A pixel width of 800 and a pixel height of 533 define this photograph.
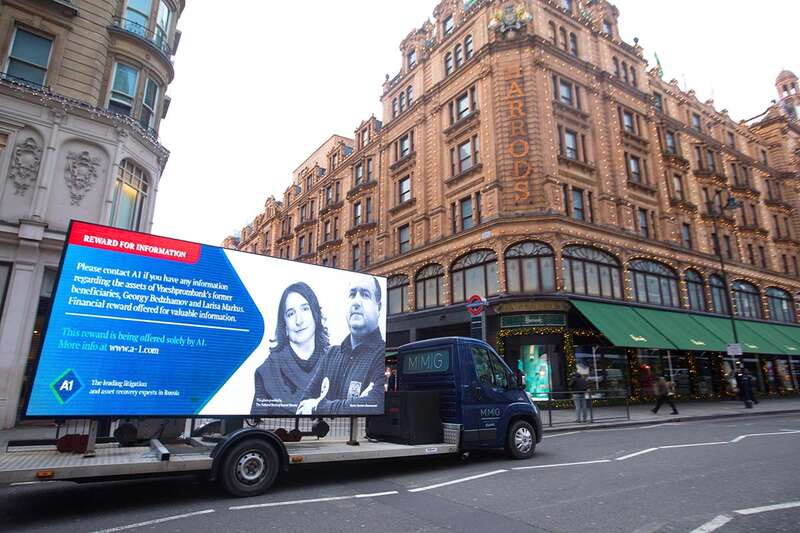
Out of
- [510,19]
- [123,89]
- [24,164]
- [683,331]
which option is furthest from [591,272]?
[24,164]

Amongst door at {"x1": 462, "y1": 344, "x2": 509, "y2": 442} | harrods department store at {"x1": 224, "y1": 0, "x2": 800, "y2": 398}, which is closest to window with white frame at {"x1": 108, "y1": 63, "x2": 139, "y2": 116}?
door at {"x1": 462, "y1": 344, "x2": 509, "y2": 442}

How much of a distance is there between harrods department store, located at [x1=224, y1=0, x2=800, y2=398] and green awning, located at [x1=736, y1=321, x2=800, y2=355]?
182mm

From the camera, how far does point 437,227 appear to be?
28.3m

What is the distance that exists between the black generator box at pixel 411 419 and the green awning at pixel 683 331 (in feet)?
65.3

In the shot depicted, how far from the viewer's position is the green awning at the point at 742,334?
90.6ft

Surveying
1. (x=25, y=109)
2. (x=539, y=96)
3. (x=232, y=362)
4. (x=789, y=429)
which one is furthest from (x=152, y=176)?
(x=789, y=429)

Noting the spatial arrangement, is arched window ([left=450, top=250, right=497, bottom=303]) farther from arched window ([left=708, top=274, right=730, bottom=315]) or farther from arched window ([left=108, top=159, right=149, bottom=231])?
arched window ([left=708, top=274, right=730, bottom=315])

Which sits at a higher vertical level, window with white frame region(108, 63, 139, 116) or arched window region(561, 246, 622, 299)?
window with white frame region(108, 63, 139, 116)

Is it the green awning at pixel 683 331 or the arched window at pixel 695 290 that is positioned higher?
the arched window at pixel 695 290

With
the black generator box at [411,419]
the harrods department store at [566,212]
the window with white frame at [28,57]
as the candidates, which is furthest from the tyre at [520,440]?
the window with white frame at [28,57]

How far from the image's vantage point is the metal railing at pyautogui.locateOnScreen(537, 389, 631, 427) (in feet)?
53.7

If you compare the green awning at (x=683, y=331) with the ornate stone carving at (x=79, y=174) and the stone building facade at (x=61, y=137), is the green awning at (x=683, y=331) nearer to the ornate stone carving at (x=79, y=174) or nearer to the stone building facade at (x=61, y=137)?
the stone building facade at (x=61, y=137)

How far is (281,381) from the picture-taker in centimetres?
709

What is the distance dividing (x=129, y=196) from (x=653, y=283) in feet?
→ 88.6
